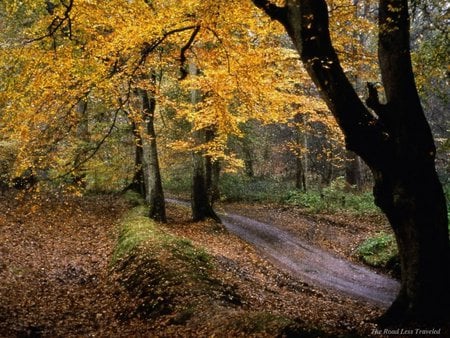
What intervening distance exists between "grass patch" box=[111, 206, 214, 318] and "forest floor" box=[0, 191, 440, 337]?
0.60 feet

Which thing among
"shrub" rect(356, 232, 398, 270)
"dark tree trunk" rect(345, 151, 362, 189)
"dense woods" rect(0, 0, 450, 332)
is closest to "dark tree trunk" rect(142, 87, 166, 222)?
"dense woods" rect(0, 0, 450, 332)

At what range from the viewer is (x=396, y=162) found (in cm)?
673

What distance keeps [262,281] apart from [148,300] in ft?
13.0

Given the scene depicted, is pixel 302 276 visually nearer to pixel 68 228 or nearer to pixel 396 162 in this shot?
pixel 396 162

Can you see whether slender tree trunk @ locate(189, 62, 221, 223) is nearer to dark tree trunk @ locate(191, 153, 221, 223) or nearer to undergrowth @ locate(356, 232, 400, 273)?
dark tree trunk @ locate(191, 153, 221, 223)

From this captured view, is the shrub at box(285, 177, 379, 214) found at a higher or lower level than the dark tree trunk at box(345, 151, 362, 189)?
lower

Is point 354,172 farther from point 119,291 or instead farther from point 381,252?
point 119,291

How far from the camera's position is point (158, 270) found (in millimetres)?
9305

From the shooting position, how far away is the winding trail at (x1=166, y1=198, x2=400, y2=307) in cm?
1213

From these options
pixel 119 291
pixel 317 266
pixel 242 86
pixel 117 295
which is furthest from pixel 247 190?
pixel 117 295

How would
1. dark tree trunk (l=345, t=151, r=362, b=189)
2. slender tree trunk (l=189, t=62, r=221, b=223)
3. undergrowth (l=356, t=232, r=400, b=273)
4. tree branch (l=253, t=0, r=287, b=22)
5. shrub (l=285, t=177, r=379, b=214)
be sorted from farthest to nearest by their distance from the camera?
dark tree trunk (l=345, t=151, r=362, b=189) → shrub (l=285, t=177, r=379, b=214) → slender tree trunk (l=189, t=62, r=221, b=223) → undergrowth (l=356, t=232, r=400, b=273) → tree branch (l=253, t=0, r=287, b=22)

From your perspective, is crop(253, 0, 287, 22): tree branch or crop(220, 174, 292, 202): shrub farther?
crop(220, 174, 292, 202): shrub

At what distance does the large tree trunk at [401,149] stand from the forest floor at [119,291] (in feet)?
4.17

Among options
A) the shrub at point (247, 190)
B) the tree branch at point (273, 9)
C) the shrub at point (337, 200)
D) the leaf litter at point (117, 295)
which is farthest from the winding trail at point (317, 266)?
the tree branch at point (273, 9)
